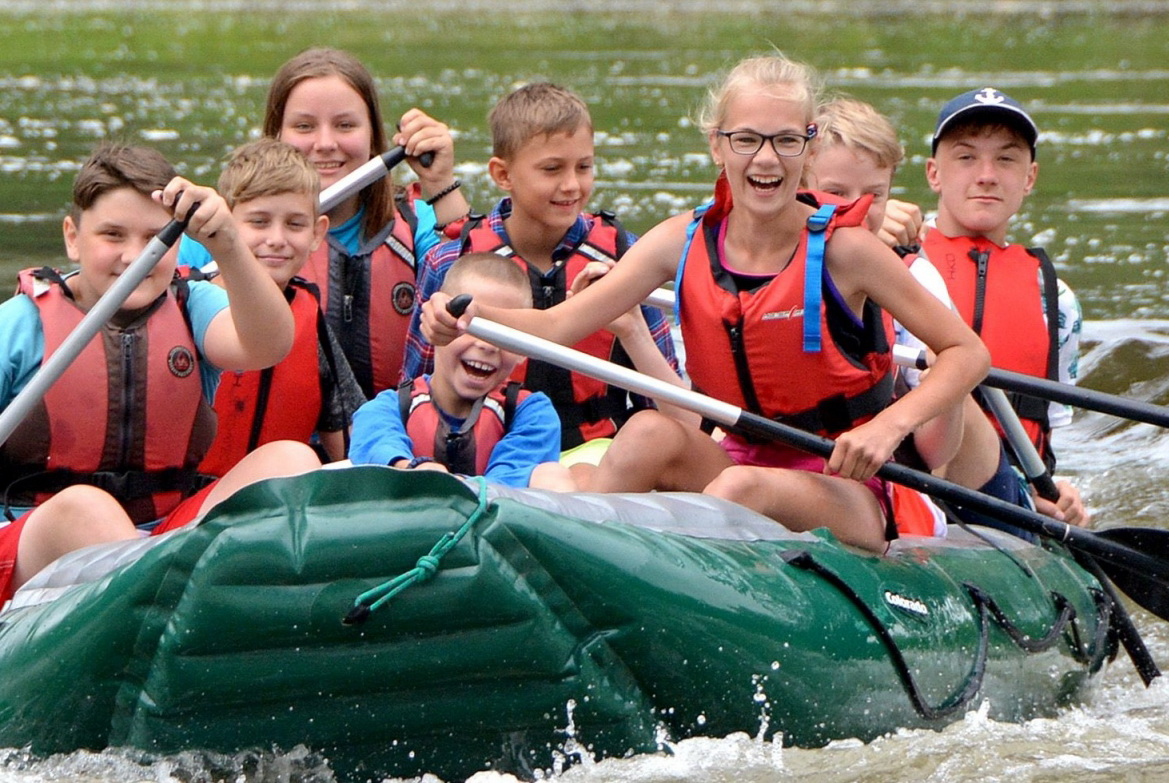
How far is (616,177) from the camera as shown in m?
10.4

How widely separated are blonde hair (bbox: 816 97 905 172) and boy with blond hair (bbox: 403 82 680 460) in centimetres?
52

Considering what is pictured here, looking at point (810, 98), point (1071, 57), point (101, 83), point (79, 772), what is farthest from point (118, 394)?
point (1071, 57)

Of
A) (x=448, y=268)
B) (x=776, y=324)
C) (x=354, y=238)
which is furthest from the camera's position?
(x=354, y=238)

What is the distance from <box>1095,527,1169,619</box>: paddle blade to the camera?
11.6 ft

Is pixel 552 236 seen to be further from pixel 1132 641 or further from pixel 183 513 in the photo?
pixel 1132 641

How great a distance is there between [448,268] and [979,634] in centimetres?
143

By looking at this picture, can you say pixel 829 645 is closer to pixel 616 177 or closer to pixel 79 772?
pixel 79 772

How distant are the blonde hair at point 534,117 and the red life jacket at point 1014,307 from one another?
38.1 inches

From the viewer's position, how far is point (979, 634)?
306 cm

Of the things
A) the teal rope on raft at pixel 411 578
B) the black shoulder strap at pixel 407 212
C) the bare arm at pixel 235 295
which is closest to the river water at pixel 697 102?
the teal rope on raft at pixel 411 578

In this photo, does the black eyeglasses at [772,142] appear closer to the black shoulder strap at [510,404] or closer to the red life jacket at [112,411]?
the black shoulder strap at [510,404]

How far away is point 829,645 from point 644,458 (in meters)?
0.55

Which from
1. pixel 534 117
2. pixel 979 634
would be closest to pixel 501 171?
pixel 534 117

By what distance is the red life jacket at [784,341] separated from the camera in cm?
300
